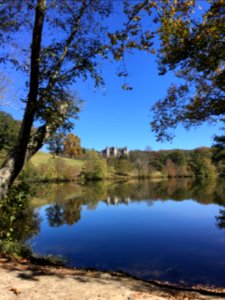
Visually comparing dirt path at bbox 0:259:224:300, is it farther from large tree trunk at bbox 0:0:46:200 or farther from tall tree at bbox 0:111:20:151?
tall tree at bbox 0:111:20:151

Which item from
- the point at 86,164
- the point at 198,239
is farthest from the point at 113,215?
the point at 86,164

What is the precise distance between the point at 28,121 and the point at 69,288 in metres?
3.68

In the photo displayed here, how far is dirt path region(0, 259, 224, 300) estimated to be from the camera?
5832 mm

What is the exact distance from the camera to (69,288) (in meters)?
6.26

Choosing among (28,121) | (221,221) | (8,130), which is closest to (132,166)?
(221,221)

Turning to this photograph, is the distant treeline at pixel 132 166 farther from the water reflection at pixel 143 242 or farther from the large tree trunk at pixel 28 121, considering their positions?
the large tree trunk at pixel 28 121

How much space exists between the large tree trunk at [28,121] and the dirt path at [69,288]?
1.91m

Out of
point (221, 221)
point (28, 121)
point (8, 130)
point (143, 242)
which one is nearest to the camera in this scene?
point (28, 121)

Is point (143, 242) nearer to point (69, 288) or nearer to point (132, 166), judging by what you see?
point (69, 288)

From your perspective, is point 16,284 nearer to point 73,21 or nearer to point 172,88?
point 73,21

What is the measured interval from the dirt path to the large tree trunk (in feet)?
6.28

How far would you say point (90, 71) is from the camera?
835 centimetres

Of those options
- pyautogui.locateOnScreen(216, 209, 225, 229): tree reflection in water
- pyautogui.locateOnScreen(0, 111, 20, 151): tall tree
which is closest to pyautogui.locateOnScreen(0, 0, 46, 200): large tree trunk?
pyautogui.locateOnScreen(0, 111, 20, 151): tall tree

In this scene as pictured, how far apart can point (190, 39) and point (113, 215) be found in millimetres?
24949
